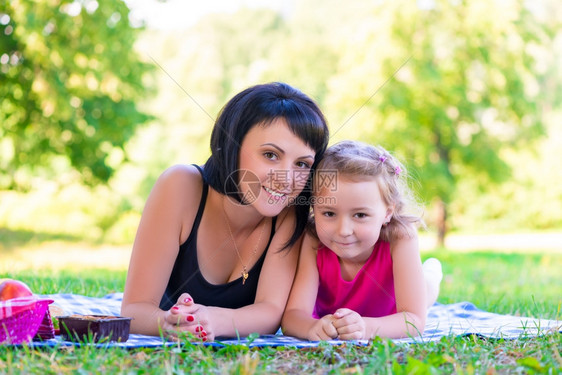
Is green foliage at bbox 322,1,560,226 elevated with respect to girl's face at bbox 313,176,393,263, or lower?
elevated

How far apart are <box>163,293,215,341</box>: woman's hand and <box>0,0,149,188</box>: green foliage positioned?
7.27 metres

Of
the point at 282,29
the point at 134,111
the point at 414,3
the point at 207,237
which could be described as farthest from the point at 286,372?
the point at 282,29

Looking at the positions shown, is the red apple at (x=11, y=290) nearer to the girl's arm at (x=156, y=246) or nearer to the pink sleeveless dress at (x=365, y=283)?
the girl's arm at (x=156, y=246)

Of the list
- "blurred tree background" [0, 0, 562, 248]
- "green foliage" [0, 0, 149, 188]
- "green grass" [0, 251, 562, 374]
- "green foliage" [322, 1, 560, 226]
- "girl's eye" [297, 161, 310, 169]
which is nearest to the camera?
"green grass" [0, 251, 562, 374]

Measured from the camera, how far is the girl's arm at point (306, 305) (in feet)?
8.45

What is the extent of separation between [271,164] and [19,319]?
121cm

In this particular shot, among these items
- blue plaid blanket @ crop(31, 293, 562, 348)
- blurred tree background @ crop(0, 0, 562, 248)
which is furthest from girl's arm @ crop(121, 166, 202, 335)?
blurred tree background @ crop(0, 0, 562, 248)

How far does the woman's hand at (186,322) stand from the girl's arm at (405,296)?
71 cm

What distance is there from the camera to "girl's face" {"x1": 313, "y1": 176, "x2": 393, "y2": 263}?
283 centimetres

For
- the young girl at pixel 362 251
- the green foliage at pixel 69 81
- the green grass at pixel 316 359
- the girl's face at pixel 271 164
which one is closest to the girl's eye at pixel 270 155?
the girl's face at pixel 271 164

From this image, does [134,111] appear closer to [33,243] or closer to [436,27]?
[33,243]

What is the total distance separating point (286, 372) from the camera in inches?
79.0

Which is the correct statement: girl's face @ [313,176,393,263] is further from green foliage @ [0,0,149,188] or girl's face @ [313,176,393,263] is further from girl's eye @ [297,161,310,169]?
green foliage @ [0,0,149,188]

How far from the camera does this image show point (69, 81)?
9.73 meters
